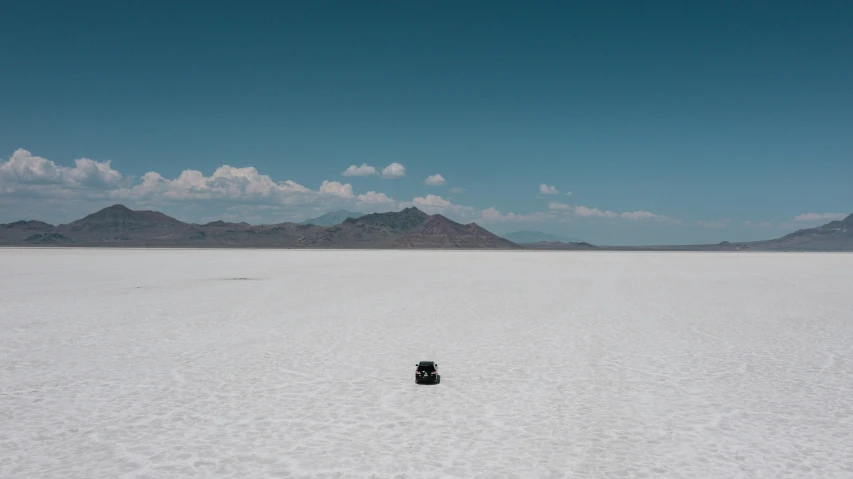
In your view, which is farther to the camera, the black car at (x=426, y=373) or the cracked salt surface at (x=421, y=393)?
the black car at (x=426, y=373)

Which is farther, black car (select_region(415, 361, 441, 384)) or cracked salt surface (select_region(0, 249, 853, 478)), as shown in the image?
black car (select_region(415, 361, 441, 384))

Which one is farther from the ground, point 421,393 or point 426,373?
point 426,373

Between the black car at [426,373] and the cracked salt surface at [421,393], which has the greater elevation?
the black car at [426,373]

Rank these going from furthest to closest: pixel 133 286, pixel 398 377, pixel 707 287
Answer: pixel 707 287, pixel 133 286, pixel 398 377

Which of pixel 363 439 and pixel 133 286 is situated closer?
pixel 363 439

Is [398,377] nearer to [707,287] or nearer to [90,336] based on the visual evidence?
[90,336]

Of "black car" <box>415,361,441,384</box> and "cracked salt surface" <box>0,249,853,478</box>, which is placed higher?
"black car" <box>415,361,441,384</box>

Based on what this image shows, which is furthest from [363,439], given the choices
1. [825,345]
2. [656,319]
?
[656,319]

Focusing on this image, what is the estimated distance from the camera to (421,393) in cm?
776

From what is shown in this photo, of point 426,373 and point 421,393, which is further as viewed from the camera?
point 426,373

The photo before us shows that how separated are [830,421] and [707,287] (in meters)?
19.7

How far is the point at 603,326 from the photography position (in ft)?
44.3

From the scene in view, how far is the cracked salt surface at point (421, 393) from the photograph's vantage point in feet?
18.2

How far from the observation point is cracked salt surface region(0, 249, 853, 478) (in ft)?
18.2
